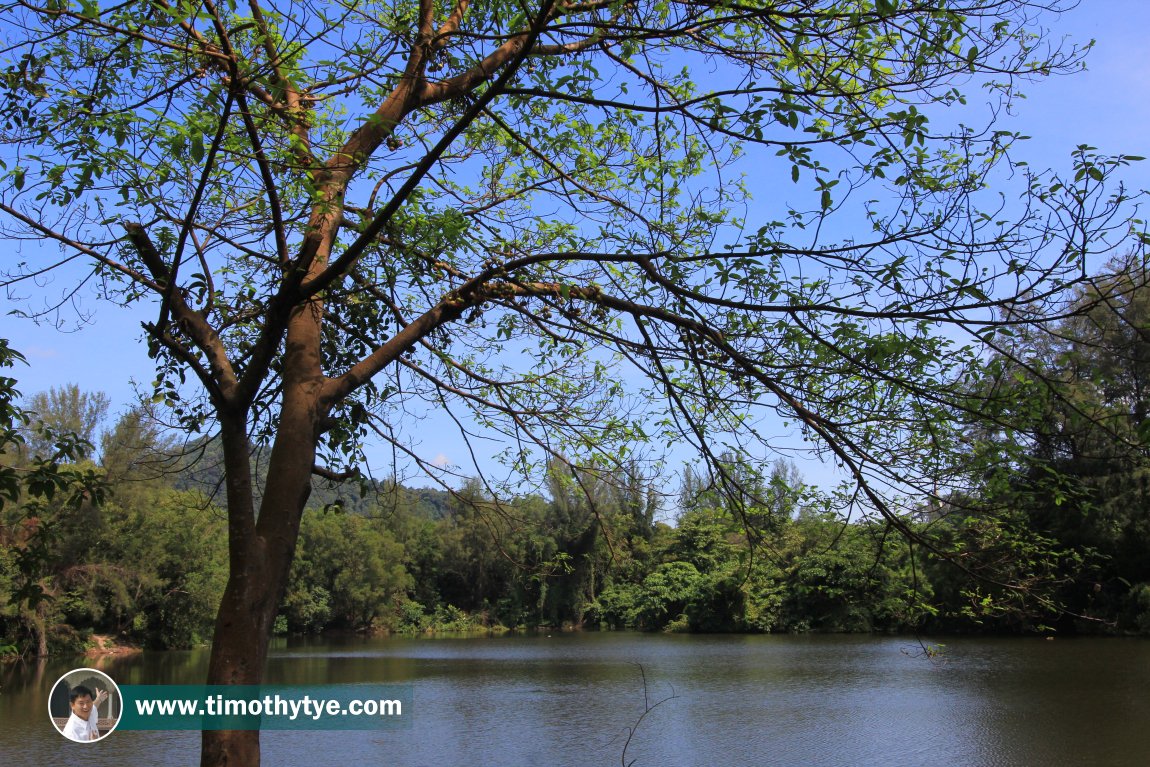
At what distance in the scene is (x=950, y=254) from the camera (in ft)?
9.34

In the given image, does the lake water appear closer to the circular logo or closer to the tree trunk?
the circular logo

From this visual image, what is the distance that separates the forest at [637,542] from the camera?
3326 mm

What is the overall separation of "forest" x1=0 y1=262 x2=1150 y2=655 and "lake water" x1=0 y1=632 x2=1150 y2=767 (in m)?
1.67

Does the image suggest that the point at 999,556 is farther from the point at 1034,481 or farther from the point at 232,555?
the point at 232,555

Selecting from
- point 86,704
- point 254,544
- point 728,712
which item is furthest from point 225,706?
point 728,712

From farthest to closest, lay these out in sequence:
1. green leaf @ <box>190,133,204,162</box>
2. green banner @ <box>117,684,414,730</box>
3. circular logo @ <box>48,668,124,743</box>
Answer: circular logo @ <box>48,668,124,743</box> → green banner @ <box>117,684,414,730</box> → green leaf @ <box>190,133,204,162</box>

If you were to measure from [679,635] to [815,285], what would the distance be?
3569 centimetres

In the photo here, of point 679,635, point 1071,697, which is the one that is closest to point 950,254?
point 1071,697

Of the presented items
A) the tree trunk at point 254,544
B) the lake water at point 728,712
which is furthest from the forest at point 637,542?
the lake water at point 728,712

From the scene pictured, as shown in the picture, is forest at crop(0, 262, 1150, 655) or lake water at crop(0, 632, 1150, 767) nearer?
forest at crop(0, 262, 1150, 655)

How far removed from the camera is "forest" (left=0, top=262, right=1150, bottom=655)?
10.9 feet

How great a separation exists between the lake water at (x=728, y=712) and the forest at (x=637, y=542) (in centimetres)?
167

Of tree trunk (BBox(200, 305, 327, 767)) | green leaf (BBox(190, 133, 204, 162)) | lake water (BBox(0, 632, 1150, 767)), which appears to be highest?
green leaf (BBox(190, 133, 204, 162))

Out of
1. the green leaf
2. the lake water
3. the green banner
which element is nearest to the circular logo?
the green banner
